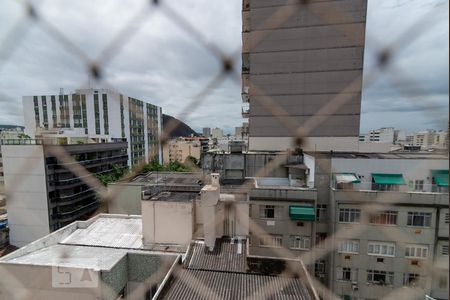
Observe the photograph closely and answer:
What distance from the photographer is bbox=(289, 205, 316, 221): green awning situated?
3859 mm

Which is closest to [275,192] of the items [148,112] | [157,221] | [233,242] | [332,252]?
[233,242]

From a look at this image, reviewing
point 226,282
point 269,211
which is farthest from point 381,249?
point 226,282

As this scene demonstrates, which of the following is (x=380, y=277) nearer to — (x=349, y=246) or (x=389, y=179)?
(x=349, y=246)

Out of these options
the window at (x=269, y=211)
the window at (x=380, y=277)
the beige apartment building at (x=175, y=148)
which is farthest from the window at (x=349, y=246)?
the beige apartment building at (x=175, y=148)

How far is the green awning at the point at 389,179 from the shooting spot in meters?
3.59

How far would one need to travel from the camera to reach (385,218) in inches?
144

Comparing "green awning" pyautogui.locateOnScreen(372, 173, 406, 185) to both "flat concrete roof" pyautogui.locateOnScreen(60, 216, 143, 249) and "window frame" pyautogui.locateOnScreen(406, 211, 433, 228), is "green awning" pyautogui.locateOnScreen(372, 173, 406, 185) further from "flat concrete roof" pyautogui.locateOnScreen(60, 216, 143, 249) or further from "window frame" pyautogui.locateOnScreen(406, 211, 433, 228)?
"flat concrete roof" pyautogui.locateOnScreen(60, 216, 143, 249)

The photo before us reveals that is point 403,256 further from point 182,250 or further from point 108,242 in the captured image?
point 108,242

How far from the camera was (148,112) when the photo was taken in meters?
0.89

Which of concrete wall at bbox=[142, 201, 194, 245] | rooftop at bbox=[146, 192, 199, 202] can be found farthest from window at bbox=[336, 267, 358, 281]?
rooftop at bbox=[146, 192, 199, 202]

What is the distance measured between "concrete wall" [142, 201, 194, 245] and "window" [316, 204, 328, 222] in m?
2.13

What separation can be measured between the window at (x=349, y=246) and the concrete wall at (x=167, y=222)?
7.90ft

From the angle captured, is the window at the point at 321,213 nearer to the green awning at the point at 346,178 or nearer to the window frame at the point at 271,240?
the green awning at the point at 346,178

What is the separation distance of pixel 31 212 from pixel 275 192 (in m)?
6.95
